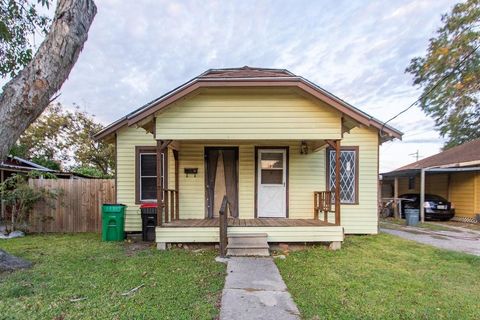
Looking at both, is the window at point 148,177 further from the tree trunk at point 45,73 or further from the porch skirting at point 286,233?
the tree trunk at point 45,73

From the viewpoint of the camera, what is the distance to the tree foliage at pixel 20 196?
23.9 ft

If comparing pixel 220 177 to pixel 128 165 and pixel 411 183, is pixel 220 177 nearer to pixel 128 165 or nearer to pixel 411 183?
pixel 128 165

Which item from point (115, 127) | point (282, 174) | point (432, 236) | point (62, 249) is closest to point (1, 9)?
point (115, 127)

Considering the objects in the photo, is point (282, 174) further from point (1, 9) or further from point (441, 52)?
point (441, 52)

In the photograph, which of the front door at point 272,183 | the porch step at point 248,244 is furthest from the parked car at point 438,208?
the porch step at point 248,244

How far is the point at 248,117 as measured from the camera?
19.5 feet

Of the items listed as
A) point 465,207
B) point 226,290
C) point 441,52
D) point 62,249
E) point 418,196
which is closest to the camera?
point 226,290

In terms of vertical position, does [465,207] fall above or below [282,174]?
below

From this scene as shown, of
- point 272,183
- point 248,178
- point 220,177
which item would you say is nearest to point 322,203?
point 272,183

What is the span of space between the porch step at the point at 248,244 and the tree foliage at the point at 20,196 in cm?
587

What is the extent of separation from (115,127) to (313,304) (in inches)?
263

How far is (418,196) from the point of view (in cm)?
1261

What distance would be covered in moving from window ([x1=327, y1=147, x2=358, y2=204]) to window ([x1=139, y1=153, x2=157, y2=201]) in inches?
203

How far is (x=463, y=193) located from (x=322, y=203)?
366 inches
